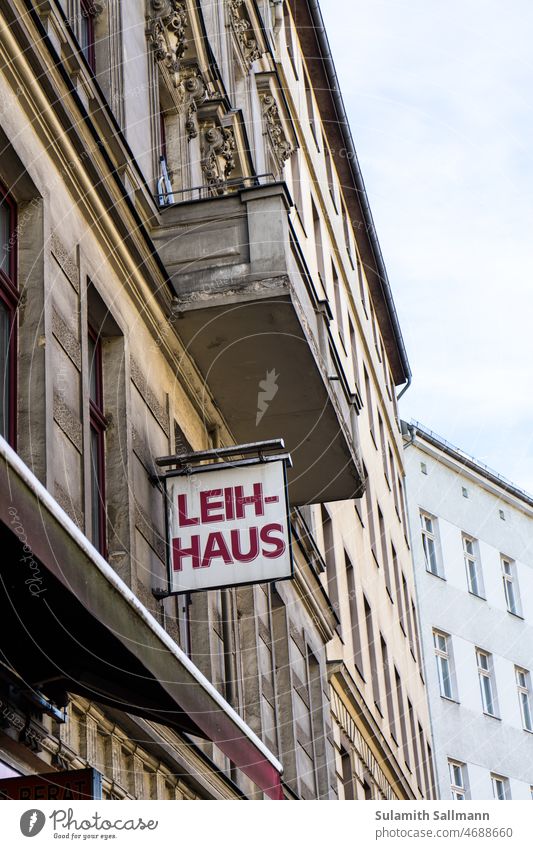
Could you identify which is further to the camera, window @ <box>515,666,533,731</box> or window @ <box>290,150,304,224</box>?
window @ <box>515,666,533,731</box>

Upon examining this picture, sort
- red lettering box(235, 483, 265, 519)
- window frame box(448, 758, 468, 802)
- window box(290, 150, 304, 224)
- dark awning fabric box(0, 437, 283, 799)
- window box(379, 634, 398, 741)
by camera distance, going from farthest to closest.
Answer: window frame box(448, 758, 468, 802) → window box(379, 634, 398, 741) → window box(290, 150, 304, 224) → red lettering box(235, 483, 265, 519) → dark awning fabric box(0, 437, 283, 799)

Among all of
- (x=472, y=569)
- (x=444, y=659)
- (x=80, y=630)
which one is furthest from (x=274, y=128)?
(x=472, y=569)

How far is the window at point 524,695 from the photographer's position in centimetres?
4784

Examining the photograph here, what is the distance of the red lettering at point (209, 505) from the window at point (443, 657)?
31.6m

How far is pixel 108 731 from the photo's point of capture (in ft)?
41.6

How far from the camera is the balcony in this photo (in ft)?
53.5

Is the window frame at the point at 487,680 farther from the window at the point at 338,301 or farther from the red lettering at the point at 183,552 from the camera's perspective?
the red lettering at the point at 183,552

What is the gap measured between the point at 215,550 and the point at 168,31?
7.23 metres

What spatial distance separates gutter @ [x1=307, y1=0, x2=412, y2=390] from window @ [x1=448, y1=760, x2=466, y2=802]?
11816mm

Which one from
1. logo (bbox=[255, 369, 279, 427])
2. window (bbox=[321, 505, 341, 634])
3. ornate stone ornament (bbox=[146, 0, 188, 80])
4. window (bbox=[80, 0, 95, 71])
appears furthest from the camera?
window (bbox=[321, 505, 341, 634])

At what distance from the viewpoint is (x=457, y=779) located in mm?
44344

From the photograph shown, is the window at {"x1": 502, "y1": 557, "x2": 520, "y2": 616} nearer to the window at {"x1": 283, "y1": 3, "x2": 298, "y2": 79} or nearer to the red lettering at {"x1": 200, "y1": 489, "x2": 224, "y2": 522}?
the window at {"x1": 283, "y1": 3, "x2": 298, "y2": 79}

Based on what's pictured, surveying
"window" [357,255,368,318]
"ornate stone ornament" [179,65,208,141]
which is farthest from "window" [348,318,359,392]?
"ornate stone ornament" [179,65,208,141]
